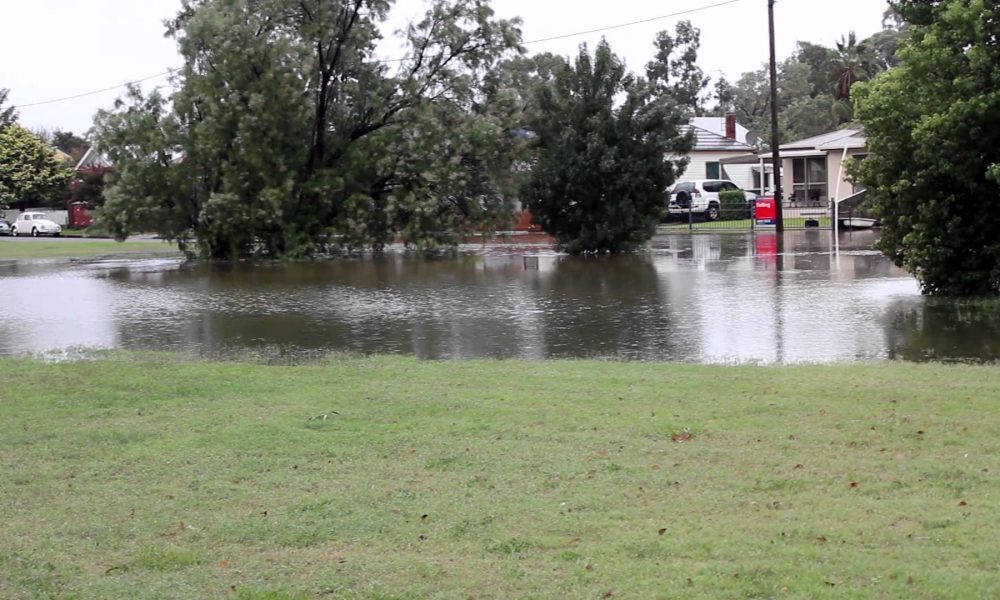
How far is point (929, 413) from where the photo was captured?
8.35 metres

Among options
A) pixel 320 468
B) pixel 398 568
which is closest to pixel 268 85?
pixel 320 468

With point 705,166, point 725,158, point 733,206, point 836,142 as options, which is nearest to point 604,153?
point 836,142

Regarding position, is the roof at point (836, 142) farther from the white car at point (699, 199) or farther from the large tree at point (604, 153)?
the large tree at point (604, 153)

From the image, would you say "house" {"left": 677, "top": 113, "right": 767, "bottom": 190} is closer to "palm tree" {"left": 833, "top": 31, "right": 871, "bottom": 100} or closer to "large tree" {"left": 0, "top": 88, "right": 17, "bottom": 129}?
"palm tree" {"left": 833, "top": 31, "right": 871, "bottom": 100}

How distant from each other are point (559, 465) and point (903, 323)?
9442 mm

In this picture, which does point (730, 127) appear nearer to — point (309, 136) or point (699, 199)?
point (699, 199)

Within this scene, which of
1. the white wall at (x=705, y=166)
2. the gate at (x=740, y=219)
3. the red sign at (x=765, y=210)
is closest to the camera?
the red sign at (x=765, y=210)

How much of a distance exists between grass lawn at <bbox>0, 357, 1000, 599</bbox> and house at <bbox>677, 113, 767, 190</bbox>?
48.4 meters

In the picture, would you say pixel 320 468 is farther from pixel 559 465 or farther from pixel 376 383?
pixel 376 383

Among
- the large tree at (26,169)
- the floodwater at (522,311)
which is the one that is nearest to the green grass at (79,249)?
the floodwater at (522,311)

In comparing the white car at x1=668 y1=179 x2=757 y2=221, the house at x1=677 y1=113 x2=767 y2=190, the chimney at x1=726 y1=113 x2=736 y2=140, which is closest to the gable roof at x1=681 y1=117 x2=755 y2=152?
the house at x1=677 y1=113 x2=767 y2=190

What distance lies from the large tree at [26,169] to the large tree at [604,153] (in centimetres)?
4615

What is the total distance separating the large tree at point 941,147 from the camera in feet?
51.9

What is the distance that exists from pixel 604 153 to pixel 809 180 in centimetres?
2327
